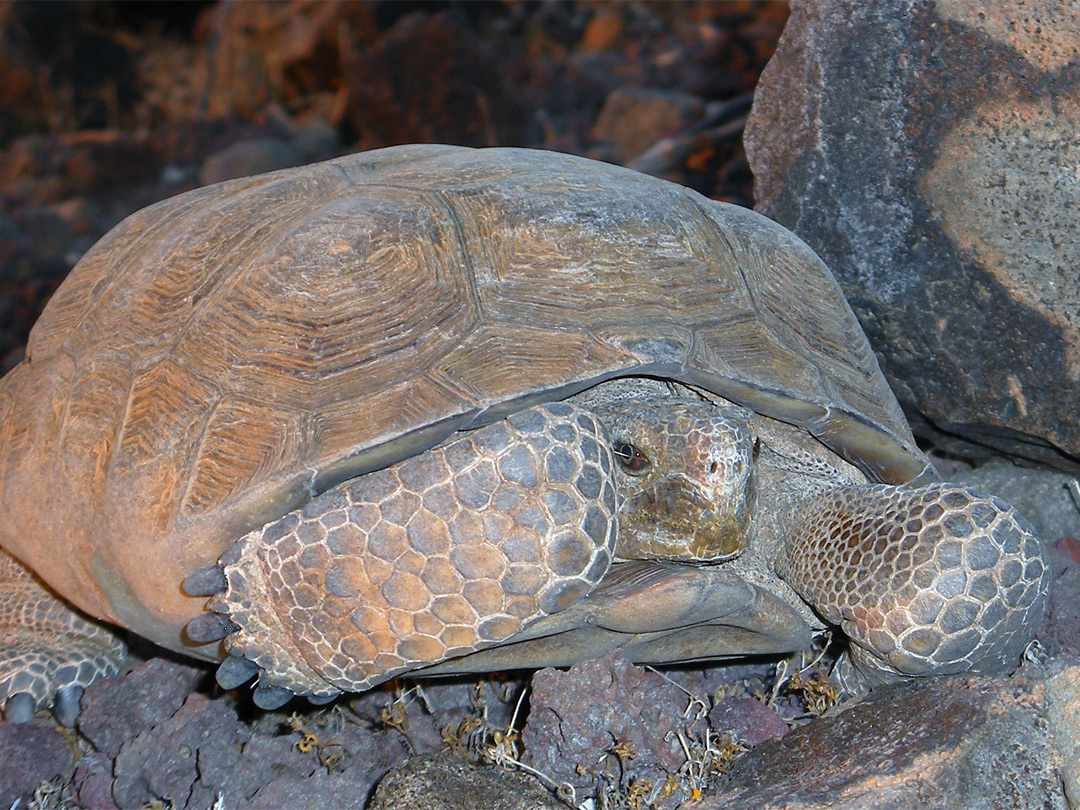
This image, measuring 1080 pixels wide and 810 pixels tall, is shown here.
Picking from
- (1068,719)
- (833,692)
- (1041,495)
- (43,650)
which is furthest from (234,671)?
(1041,495)

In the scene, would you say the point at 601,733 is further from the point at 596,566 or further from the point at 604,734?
the point at 596,566

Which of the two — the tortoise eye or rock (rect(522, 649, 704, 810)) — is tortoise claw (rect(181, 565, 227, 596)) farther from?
the tortoise eye

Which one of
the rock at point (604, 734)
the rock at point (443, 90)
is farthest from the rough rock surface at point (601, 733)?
the rock at point (443, 90)

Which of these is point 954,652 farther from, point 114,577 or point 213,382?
point 114,577

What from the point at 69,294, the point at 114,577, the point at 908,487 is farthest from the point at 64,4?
the point at 908,487

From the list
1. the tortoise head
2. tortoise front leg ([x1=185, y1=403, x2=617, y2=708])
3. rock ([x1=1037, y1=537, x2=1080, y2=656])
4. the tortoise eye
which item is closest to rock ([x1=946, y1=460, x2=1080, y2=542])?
rock ([x1=1037, y1=537, x2=1080, y2=656])

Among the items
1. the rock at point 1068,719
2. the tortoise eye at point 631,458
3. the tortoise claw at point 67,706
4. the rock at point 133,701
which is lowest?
the tortoise claw at point 67,706

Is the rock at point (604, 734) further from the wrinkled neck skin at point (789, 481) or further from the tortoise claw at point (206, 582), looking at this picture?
the tortoise claw at point (206, 582)
